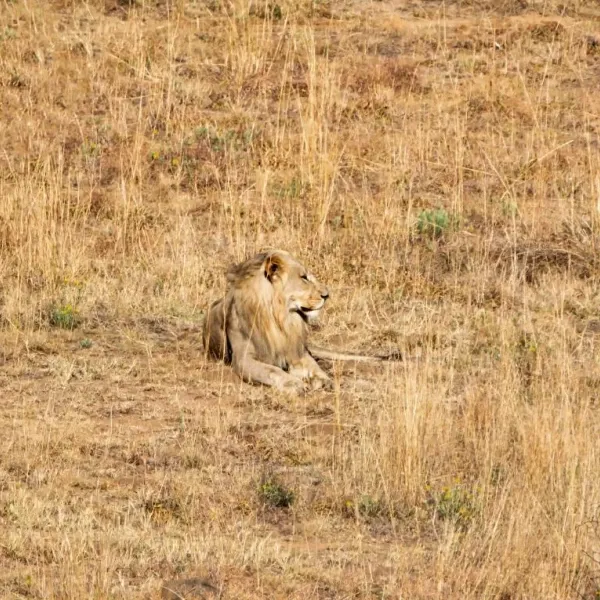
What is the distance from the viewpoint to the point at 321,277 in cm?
1180

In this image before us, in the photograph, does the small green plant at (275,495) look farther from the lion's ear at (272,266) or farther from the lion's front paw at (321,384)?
the lion's ear at (272,266)

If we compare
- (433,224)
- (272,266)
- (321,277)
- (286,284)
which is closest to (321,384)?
(286,284)

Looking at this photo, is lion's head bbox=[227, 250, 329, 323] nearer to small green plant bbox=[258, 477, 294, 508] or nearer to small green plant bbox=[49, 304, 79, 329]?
small green plant bbox=[49, 304, 79, 329]

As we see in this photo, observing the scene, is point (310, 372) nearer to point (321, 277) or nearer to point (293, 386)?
point (293, 386)

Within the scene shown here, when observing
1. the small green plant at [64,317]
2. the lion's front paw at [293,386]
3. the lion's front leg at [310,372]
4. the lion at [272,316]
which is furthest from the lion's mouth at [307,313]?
the small green plant at [64,317]

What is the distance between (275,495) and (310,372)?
108 inches

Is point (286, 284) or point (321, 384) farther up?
point (286, 284)

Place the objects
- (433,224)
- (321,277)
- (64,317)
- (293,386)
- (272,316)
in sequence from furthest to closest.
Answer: (433,224), (321,277), (64,317), (272,316), (293,386)

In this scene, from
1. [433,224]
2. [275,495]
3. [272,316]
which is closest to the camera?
[275,495]

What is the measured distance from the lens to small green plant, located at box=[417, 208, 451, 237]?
1275cm

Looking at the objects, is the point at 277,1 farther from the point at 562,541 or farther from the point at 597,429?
the point at 562,541

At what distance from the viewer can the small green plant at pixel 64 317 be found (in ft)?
34.7

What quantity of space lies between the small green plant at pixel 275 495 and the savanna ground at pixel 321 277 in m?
0.02

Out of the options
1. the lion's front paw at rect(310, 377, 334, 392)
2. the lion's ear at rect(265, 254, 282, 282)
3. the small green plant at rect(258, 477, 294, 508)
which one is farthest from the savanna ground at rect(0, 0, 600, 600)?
the lion's ear at rect(265, 254, 282, 282)
